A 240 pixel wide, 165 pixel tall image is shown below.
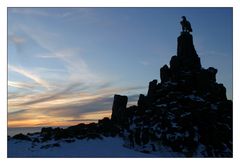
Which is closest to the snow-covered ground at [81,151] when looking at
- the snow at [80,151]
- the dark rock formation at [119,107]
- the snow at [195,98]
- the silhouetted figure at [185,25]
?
the snow at [80,151]

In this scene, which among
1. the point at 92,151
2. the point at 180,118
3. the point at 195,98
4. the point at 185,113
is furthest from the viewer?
the point at 195,98

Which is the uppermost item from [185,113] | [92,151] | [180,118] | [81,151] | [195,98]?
[195,98]

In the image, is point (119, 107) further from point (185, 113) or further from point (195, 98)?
point (185, 113)

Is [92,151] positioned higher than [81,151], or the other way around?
[92,151]

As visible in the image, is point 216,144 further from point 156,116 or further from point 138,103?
point 138,103

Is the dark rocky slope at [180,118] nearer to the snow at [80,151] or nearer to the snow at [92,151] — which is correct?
the snow at [92,151]

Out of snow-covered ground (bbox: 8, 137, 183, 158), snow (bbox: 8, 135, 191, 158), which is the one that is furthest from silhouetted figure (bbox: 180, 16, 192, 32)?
snow (bbox: 8, 135, 191, 158)

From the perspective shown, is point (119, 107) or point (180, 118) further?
point (119, 107)

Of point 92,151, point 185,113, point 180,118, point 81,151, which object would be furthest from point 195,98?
point 92,151

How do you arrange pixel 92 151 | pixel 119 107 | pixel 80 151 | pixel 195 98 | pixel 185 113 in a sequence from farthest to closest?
pixel 119 107, pixel 195 98, pixel 185 113, pixel 80 151, pixel 92 151

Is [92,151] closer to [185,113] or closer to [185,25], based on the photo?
[185,113]
